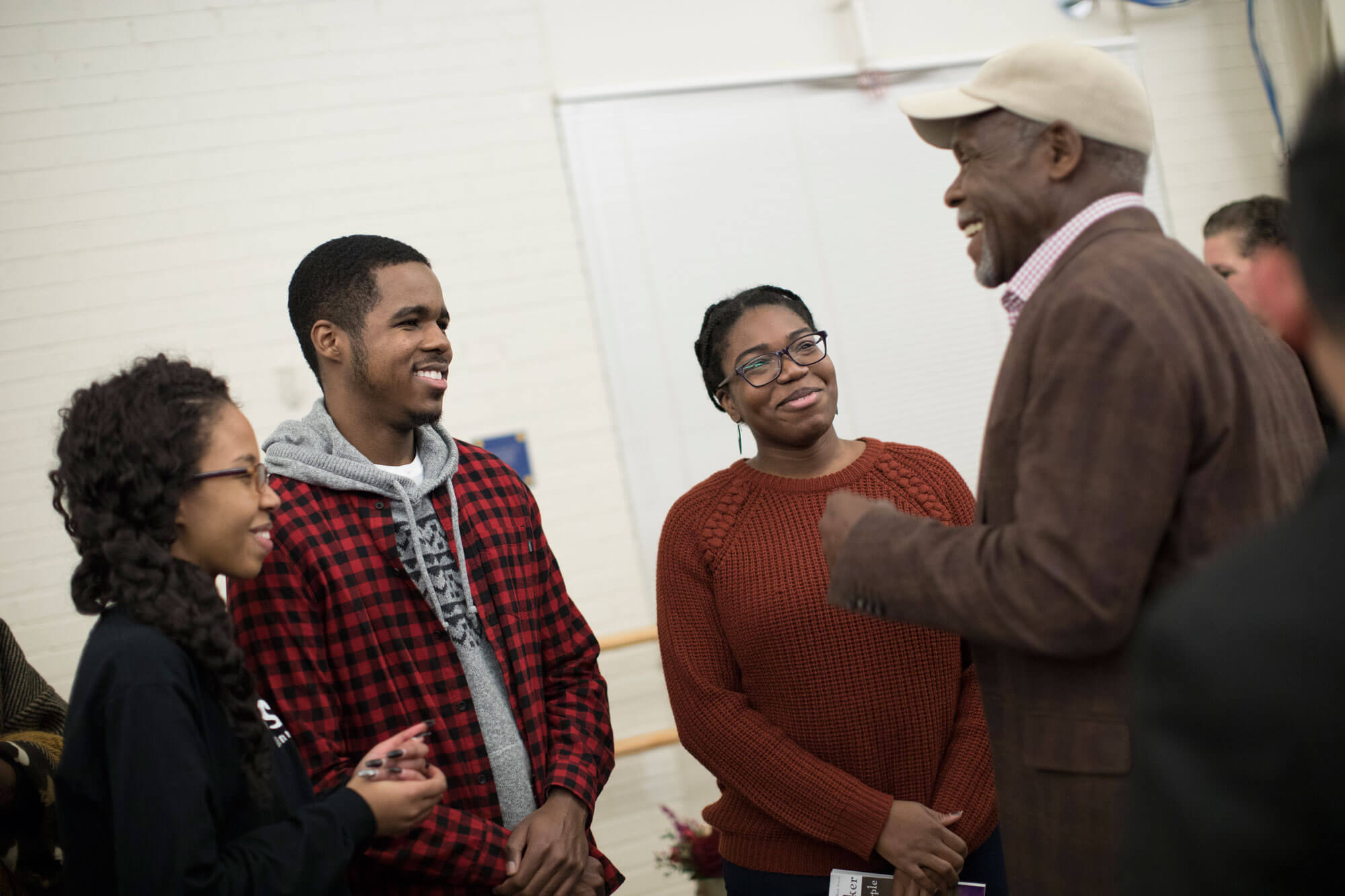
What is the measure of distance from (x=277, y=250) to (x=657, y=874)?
2.42 meters

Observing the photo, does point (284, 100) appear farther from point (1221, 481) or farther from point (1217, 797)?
point (1217, 797)

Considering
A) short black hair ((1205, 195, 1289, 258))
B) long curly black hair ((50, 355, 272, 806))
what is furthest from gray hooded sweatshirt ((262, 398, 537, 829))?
short black hair ((1205, 195, 1289, 258))

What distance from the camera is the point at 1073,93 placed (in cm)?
121

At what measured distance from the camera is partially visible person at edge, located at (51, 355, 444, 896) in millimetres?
1129

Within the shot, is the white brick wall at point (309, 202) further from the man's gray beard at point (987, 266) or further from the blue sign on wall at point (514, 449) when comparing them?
the man's gray beard at point (987, 266)

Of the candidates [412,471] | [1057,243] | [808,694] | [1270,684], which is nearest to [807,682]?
[808,694]

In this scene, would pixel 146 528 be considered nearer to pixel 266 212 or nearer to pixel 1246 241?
pixel 266 212

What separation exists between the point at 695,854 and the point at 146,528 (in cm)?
212

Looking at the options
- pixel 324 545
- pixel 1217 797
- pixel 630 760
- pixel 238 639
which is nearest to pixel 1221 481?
pixel 1217 797

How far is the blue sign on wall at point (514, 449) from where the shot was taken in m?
3.54

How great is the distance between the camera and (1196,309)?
3.57 ft

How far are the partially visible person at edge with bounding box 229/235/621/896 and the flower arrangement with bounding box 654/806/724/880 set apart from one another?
1216 mm

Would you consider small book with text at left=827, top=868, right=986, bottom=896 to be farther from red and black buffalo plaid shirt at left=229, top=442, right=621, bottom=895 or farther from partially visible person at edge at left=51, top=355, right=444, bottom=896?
partially visible person at edge at left=51, top=355, right=444, bottom=896

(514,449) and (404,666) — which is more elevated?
(514,449)
